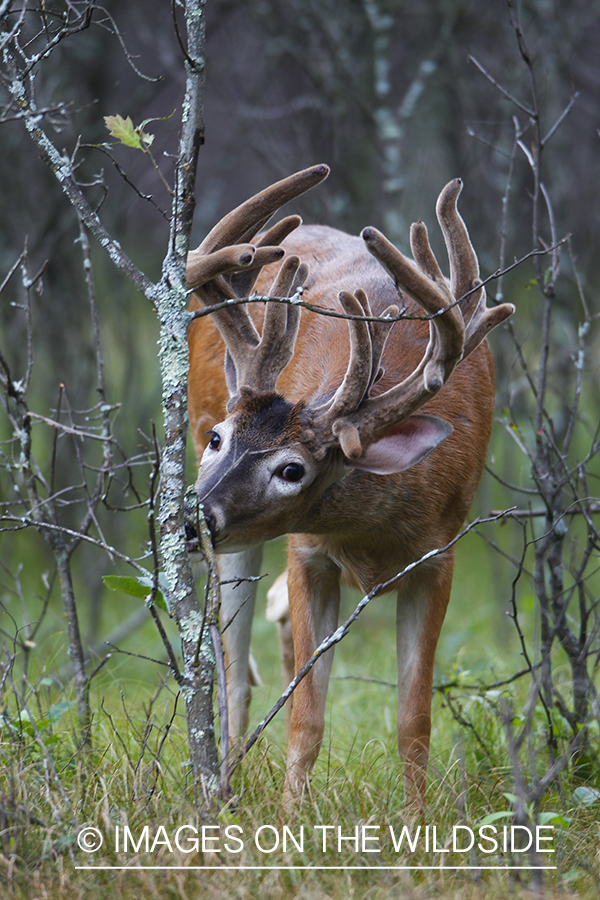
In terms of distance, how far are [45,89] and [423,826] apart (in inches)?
215

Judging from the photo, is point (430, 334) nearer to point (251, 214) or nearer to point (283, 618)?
Result: point (251, 214)

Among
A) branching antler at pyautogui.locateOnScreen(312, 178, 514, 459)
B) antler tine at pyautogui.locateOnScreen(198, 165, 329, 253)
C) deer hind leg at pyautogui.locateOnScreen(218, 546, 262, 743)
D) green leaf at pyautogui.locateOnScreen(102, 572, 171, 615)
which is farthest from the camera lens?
deer hind leg at pyautogui.locateOnScreen(218, 546, 262, 743)

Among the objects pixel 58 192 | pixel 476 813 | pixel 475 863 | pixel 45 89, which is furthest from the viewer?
Result: pixel 58 192

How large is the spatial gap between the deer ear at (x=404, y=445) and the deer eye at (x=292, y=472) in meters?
0.22

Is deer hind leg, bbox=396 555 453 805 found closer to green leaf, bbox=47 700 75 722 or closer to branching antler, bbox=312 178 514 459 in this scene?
branching antler, bbox=312 178 514 459

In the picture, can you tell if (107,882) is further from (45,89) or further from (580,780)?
(45,89)

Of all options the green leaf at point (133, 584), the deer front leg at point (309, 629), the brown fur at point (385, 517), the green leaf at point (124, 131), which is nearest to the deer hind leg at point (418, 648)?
the brown fur at point (385, 517)

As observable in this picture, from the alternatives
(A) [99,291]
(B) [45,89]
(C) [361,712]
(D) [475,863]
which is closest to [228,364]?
(D) [475,863]

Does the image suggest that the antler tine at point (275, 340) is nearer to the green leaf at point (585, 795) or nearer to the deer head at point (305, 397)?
the deer head at point (305, 397)

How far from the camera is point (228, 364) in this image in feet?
12.1

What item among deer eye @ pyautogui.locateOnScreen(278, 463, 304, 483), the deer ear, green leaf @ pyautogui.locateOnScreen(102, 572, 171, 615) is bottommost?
green leaf @ pyautogui.locateOnScreen(102, 572, 171, 615)

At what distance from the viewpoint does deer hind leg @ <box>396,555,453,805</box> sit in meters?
3.72

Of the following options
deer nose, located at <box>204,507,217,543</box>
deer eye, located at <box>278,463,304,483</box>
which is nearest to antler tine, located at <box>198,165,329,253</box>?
deer eye, located at <box>278,463,304,483</box>

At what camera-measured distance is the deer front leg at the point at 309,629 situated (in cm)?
362
